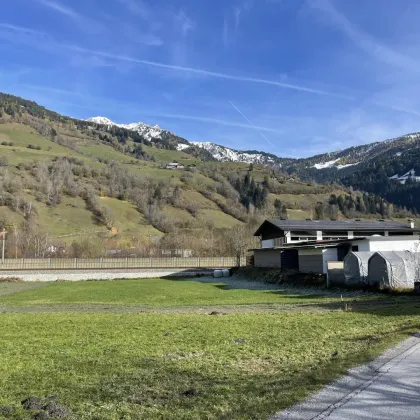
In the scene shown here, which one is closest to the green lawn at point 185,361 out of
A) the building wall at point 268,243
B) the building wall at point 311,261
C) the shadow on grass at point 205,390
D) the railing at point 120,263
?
the shadow on grass at point 205,390

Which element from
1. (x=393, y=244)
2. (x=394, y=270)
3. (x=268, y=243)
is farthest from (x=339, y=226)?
(x=394, y=270)

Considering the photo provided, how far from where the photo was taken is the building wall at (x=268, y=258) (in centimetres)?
5422

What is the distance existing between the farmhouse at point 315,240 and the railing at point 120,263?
10.2 m

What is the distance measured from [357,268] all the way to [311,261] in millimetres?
12333

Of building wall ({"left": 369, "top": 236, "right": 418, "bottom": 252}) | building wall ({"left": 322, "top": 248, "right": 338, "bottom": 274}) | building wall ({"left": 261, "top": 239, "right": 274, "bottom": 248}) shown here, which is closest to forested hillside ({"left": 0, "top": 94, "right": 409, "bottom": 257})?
building wall ({"left": 261, "top": 239, "right": 274, "bottom": 248})

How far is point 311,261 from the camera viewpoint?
146 ft

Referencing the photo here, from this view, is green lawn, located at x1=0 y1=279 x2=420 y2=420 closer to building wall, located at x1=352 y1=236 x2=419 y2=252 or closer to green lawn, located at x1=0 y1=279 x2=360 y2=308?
green lawn, located at x1=0 y1=279 x2=360 y2=308

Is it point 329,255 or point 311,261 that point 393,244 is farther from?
point 311,261

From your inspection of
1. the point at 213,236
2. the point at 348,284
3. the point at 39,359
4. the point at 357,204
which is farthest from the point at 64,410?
the point at 357,204

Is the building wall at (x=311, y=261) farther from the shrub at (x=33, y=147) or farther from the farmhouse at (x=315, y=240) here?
the shrub at (x=33, y=147)

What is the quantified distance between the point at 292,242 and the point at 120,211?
86540mm

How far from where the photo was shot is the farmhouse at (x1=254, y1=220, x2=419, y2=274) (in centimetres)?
4309

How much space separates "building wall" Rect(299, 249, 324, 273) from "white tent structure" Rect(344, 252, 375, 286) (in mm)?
9530

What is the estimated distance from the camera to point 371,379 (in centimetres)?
745
